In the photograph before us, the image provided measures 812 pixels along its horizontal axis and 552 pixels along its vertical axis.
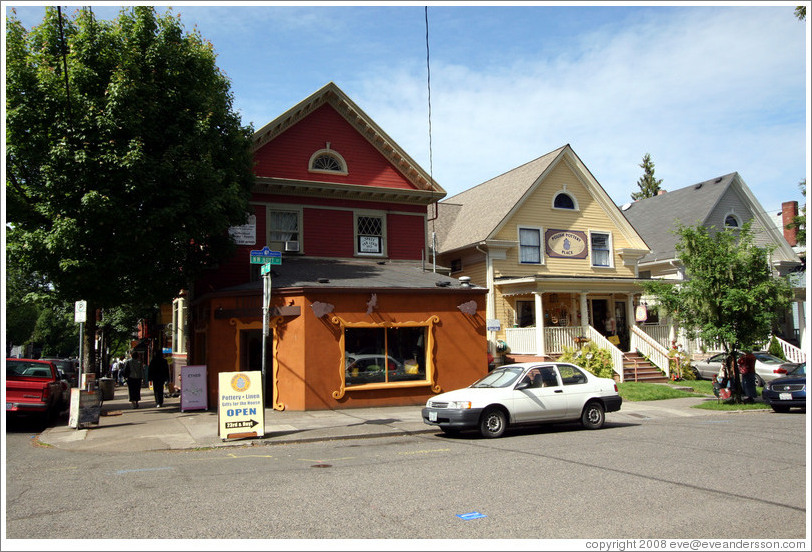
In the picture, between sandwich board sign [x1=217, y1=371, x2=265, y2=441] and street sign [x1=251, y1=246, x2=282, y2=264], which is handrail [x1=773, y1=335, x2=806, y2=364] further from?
sandwich board sign [x1=217, y1=371, x2=265, y2=441]

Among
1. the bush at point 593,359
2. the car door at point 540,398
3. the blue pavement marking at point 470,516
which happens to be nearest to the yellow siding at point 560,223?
the bush at point 593,359

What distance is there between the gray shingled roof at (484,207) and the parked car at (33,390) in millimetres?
16669

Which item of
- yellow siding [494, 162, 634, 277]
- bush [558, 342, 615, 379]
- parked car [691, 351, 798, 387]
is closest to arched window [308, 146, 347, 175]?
yellow siding [494, 162, 634, 277]

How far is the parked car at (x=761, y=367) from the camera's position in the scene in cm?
2370

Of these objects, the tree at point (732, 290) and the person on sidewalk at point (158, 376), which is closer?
the tree at point (732, 290)

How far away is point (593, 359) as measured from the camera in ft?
77.3

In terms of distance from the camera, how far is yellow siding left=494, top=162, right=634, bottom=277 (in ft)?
91.4

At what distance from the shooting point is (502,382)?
46.1 feet

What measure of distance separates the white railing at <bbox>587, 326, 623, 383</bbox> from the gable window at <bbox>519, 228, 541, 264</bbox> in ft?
13.4

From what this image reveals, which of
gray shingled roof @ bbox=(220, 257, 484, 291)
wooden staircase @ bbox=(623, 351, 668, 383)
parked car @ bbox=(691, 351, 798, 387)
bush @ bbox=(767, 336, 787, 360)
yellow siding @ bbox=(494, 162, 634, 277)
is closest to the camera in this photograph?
gray shingled roof @ bbox=(220, 257, 484, 291)

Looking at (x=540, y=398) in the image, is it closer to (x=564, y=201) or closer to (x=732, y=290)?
(x=732, y=290)

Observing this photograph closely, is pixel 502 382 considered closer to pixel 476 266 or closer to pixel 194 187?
pixel 194 187

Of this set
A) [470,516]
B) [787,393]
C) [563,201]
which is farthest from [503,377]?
[563,201]

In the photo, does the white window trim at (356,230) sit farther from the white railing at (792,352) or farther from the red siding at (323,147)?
the white railing at (792,352)
